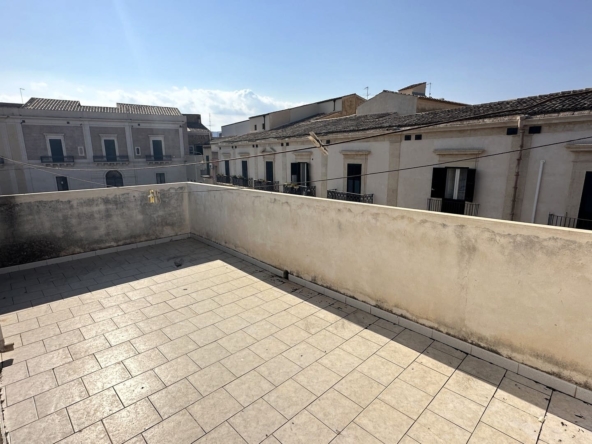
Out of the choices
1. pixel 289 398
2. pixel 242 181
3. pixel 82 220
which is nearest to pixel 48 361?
pixel 289 398

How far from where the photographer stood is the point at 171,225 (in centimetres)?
1006

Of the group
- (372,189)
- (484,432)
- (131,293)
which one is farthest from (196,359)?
(372,189)

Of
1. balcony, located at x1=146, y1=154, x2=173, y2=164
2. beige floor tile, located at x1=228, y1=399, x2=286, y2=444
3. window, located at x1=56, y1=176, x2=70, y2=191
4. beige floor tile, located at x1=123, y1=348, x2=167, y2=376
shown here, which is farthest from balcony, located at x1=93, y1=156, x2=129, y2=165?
beige floor tile, located at x1=228, y1=399, x2=286, y2=444

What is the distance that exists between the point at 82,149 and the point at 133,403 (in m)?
25.5

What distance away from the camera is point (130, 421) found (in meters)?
3.18

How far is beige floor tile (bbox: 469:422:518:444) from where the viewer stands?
2.88 m

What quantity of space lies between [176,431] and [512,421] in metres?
3.41

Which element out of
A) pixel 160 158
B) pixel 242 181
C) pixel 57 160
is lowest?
pixel 242 181

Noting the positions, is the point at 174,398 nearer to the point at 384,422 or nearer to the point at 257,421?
the point at 257,421

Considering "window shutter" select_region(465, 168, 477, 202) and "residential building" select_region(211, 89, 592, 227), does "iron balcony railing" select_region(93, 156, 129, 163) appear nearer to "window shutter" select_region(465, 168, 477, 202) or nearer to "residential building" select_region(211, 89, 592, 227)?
"residential building" select_region(211, 89, 592, 227)

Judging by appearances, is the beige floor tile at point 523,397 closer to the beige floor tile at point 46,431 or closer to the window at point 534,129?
the beige floor tile at point 46,431

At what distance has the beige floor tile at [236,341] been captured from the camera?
14.6 ft

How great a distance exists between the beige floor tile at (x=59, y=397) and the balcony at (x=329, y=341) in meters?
0.02

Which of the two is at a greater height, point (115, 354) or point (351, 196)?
point (351, 196)
